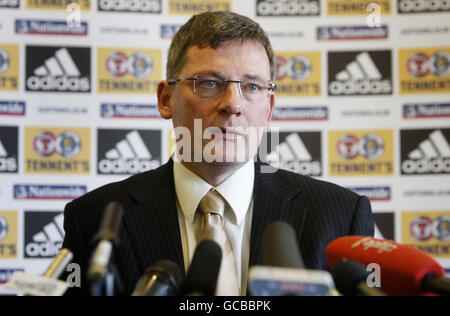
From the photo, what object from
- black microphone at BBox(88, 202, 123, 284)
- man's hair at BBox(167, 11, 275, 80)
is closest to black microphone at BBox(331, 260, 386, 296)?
black microphone at BBox(88, 202, 123, 284)

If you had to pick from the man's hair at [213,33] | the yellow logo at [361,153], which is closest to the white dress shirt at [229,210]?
the man's hair at [213,33]

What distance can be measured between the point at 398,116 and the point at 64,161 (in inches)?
86.8

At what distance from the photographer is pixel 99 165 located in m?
3.42

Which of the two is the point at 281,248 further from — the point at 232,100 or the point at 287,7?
the point at 287,7

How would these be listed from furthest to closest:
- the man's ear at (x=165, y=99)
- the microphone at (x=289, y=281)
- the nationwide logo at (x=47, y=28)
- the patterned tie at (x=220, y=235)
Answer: the nationwide logo at (x=47, y=28) → the man's ear at (x=165, y=99) → the patterned tie at (x=220, y=235) → the microphone at (x=289, y=281)

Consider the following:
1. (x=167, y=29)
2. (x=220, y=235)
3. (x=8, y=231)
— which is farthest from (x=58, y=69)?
(x=220, y=235)

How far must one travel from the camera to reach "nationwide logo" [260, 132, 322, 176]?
3443 mm

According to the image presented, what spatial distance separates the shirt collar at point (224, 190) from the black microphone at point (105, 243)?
34.3 inches

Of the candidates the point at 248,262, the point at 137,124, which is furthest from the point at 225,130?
the point at 137,124

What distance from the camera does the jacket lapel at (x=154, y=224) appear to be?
1.62 meters

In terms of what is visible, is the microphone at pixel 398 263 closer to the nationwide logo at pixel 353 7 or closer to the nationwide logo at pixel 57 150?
the nationwide logo at pixel 57 150

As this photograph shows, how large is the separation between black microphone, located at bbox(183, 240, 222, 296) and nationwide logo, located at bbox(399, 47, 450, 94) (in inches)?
114

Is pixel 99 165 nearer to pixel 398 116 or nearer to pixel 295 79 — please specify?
pixel 295 79

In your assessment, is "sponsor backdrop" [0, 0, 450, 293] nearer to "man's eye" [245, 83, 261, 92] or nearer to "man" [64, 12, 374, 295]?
"man" [64, 12, 374, 295]
